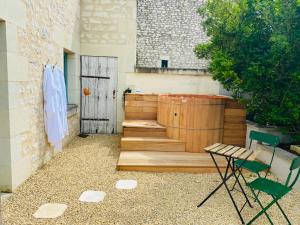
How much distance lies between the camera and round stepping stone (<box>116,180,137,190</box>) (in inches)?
140

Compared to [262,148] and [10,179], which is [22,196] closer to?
[10,179]

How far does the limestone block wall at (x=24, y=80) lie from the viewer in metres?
3.11

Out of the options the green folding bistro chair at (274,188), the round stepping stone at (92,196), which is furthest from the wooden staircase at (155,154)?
the green folding bistro chair at (274,188)

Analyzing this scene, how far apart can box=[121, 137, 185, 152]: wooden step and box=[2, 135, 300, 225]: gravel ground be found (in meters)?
0.62

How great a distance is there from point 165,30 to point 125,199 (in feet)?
44.1

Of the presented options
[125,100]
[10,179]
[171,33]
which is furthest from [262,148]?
[171,33]

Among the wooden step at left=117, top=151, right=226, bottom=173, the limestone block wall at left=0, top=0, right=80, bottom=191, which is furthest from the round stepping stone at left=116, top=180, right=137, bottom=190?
the limestone block wall at left=0, top=0, right=80, bottom=191

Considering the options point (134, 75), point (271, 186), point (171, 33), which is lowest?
point (271, 186)

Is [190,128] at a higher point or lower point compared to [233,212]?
higher

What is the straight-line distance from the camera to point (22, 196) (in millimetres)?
3199

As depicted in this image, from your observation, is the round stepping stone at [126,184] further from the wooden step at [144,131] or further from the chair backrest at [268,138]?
the chair backrest at [268,138]

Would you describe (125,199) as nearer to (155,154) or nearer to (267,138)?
(155,154)

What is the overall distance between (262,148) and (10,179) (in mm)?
4117

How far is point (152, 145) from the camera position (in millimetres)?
5000
